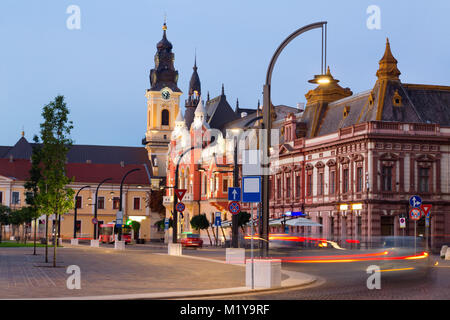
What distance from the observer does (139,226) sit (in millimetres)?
113625

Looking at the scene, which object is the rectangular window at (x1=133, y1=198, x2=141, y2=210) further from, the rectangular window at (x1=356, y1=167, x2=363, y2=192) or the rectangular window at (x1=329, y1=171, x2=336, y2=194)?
the rectangular window at (x1=356, y1=167, x2=363, y2=192)

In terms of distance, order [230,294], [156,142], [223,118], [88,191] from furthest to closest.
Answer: [156,142]
[88,191]
[223,118]
[230,294]

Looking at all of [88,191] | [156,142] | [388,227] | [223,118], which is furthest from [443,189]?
[156,142]

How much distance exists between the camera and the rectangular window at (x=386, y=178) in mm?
59188

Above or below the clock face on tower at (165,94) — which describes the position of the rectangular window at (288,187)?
below

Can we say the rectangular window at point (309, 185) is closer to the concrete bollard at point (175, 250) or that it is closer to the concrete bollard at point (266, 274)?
the concrete bollard at point (175, 250)

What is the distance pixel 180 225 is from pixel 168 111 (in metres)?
48.6

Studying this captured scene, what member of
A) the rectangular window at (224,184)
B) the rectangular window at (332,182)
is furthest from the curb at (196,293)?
the rectangular window at (224,184)

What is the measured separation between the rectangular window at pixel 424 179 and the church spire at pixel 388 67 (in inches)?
303

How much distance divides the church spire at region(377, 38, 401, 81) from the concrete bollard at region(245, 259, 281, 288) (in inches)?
1654

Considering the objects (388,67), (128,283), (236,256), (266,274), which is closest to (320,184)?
(388,67)

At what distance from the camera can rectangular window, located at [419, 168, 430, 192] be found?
60.0 metres

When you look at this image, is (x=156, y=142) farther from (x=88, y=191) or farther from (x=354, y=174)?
(x=354, y=174)

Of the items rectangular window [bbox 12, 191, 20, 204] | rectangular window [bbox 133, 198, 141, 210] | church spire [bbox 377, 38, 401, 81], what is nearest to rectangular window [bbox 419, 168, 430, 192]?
church spire [bbox 377, 38, 401, 81]
